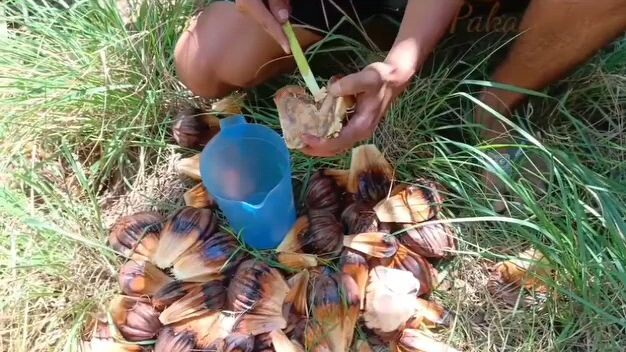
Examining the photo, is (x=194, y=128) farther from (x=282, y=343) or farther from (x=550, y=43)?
(x=550, y=43)

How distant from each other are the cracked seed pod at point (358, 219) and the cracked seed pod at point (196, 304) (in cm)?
25

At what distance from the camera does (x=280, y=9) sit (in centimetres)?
117

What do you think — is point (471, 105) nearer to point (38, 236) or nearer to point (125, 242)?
point (125, 242)

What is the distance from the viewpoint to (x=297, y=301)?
1209 mm

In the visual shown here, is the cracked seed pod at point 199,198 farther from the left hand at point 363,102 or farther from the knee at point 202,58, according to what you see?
the left hand at point 363,102

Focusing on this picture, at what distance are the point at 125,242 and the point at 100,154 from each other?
29 centimetres

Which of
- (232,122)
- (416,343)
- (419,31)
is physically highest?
(419,31)

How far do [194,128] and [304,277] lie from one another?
413 millimetres

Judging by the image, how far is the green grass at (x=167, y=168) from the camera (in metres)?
1.17

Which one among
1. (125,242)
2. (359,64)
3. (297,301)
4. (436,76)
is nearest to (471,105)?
(436,76)

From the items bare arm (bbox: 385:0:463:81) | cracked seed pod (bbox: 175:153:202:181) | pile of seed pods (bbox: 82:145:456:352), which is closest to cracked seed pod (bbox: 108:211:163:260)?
pile of seed pods (bbox: 82:145:456:352)

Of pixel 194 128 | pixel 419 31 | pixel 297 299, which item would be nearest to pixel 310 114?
pixel 419 31

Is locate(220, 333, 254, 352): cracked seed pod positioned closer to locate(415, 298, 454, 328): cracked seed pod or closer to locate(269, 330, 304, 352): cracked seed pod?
locate(269, 330, 304, 352): cracked seed pod

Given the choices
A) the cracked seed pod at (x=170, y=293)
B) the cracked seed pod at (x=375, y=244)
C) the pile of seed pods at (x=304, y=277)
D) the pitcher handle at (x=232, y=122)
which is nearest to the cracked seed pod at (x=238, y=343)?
the pile of seed pods at (x=304, y=277)
